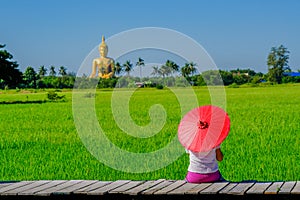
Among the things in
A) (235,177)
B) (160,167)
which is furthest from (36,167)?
(235,177)

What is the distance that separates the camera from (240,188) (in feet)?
11.4

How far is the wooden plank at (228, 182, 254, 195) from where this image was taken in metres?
3.40

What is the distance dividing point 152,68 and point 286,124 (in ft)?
17.2

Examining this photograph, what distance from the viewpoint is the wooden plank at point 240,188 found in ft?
11.2

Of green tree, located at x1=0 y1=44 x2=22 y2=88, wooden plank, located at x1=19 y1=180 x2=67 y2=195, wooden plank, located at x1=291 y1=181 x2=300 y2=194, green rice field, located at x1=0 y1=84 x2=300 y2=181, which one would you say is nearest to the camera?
wooden plank, located at x1=291 y1=181 x2=300 y2=194

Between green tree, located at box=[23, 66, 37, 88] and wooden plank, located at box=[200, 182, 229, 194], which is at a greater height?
green tree, located at box=[23, 66, 37, 88]

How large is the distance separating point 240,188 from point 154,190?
49 cm

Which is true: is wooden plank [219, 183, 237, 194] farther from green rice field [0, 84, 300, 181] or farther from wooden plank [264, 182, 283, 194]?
green rice field [0, 84, 300, 181]

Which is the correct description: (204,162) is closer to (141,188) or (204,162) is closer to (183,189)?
(183,189)

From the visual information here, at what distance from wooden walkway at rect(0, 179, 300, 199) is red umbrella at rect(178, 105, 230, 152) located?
0.82ft

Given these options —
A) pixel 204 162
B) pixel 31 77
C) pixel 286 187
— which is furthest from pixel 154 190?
pixel 31 77

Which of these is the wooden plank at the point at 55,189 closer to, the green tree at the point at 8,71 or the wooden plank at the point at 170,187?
the wooden plank at the point at 170,187

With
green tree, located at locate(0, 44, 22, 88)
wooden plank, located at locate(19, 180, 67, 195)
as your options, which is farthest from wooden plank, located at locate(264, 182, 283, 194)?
green tree, located at locate(0, 44, 22, 88)
